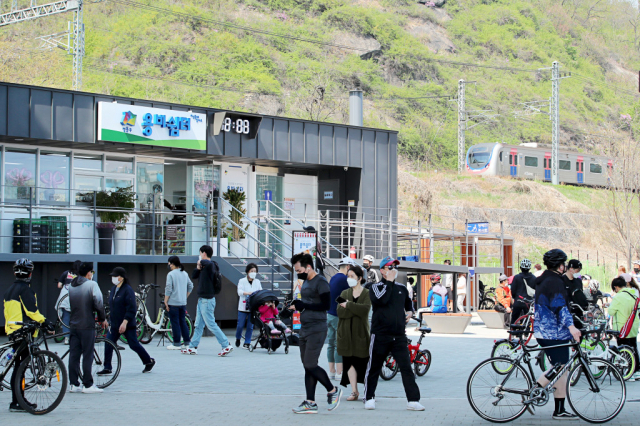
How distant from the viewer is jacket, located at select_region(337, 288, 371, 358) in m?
8.81

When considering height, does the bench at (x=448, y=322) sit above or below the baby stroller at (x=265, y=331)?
below

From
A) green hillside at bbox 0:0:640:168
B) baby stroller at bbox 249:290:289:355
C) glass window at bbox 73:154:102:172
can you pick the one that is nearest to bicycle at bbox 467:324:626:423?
baby stroller at bbox 249:290:289:355

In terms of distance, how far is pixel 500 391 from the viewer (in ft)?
24.5

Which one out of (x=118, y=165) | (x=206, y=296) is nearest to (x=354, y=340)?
(x=206, y=296)

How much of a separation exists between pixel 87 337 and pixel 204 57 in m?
58.9

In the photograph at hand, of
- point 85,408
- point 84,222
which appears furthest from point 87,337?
point 84,222

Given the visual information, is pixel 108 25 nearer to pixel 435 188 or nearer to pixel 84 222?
pixel 435 188

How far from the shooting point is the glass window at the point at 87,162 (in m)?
18.8

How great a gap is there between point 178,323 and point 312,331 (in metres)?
6.52

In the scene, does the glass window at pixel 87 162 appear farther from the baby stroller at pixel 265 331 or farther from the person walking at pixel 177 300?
the baby stroller at pixel 265 331

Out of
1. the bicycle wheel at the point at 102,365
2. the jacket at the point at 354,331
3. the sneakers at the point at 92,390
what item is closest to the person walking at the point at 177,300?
the bicycle wheel at the point at 102,365

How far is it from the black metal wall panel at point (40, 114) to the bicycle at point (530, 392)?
42.9ft

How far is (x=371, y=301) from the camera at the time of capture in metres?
8.54

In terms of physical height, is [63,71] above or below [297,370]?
above
